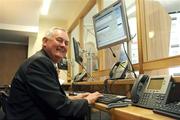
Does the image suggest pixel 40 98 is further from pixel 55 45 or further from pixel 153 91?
pixel 153 91

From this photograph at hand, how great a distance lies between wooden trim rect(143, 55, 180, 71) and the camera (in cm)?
164

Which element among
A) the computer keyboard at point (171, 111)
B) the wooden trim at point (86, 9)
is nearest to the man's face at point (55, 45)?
the computer keyboard at point (171, 111)

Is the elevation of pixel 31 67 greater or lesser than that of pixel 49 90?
greater

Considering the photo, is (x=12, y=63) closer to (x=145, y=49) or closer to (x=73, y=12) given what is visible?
(x=73, y=12)

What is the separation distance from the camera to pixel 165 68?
5.89 feet

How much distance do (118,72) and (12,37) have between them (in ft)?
14.2

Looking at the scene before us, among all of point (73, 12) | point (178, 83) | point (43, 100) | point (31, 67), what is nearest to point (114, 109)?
point (178, 83)

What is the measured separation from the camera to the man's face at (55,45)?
6.17 ft

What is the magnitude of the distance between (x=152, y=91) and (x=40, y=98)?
28.9 inches

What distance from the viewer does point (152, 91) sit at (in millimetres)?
1253

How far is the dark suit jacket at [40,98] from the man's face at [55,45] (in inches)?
13.0

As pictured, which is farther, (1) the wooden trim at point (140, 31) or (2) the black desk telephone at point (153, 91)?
(1) the wooden trim at point (140, 31)

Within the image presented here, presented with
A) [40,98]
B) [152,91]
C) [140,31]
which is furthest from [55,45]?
[152,91]

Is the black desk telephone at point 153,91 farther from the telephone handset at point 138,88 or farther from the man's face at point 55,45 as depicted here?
the man's face at point 55,45
